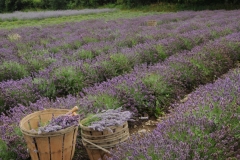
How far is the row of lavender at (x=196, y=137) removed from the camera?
94.6 inches

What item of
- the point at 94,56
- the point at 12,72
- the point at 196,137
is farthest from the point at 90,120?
the point at 94,56

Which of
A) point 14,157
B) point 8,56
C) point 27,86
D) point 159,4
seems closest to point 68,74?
point 27,86

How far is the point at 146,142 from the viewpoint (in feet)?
8.43

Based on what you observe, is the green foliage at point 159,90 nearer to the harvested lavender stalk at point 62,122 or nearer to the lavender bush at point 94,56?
the lavender bush at point 94,56

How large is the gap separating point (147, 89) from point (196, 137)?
A: 196 centimetres

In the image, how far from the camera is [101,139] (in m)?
3.04

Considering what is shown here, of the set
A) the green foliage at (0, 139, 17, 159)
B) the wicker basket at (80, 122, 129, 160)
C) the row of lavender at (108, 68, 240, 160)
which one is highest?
the row of lavender at (108, 68, 240, 160)

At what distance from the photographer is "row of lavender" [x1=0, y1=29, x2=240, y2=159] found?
12.1 feet

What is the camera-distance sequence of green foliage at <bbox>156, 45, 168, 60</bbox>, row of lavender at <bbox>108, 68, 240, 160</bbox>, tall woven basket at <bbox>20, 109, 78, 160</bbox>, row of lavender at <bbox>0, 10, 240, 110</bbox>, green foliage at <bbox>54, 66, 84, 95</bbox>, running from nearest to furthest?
row of lavender at <bbox>108, 68, 240, 160</bbox>
tall woven basket at <bbox>20, 109, 78, 160</bbox>
row of lavender at <bbox>0, 10, 240, 110</bbox>
green foliage at <bbox>54, 66, 84, 95</bbox>
green foliage at <bbox>156, 45, 168, 60</bbox>

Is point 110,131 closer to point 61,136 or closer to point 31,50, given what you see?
point 61,136

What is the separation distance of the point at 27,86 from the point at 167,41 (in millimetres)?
3882

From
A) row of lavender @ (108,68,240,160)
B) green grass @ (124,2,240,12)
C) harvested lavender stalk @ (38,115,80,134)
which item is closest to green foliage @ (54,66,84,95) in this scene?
Answer: harvested lavender stalk @ (38,115,80,134)

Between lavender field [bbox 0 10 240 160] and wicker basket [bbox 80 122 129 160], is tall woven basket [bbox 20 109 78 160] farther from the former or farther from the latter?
lavender field [bbox 0 10 240 160]

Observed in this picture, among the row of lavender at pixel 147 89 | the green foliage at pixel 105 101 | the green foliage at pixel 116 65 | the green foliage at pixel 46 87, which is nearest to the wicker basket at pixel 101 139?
the row of lavender at pixel 147 89
